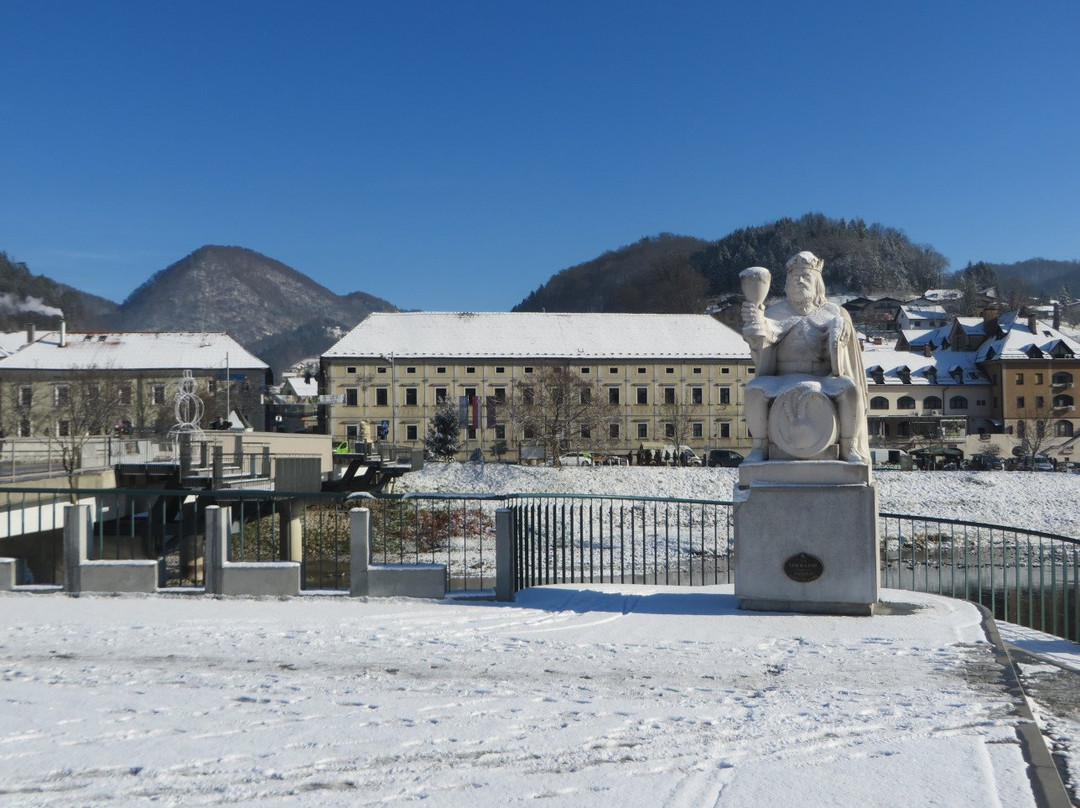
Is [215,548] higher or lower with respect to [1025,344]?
lower

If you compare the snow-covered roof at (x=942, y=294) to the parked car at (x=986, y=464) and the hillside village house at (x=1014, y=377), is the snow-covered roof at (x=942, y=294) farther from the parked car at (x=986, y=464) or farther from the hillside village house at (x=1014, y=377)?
the parked car at (x=986, y=464)

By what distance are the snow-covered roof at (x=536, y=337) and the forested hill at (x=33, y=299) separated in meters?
65.4

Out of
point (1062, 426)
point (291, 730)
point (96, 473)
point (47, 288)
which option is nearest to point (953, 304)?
point (1062, 426)

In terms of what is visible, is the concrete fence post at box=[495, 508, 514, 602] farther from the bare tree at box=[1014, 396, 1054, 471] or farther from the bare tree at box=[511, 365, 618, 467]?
Answer: the bare tree at box=[1014, 396, 1054, 471]

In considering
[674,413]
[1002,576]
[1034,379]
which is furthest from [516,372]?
[1002,576]

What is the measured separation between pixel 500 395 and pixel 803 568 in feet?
210

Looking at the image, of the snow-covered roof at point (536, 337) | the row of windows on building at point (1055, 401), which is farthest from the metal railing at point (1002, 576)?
the row of windows on building at point (1055, 401)

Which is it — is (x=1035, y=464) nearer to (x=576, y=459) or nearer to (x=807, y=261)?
(x=576, y=459)

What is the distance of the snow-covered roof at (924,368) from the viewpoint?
80438 mm

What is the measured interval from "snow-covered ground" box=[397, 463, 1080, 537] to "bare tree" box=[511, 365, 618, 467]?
11.2 m

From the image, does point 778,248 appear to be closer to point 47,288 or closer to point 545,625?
point 47,288

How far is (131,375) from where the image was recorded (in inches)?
2844

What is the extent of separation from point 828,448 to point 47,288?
145m

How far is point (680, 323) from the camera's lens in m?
78.6
